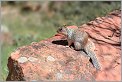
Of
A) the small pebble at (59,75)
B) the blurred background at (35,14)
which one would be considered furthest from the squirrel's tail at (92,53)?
the blurred background at (35,14)

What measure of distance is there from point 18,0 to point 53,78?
1234 centimetres

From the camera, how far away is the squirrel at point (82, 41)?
23.5ft

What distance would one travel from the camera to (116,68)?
7.13 metres

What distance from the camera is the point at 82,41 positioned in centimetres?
746

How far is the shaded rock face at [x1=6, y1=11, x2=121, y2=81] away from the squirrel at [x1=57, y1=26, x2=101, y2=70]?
0.08 meters

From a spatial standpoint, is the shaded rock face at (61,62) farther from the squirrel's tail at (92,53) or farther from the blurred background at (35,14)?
the blurred background at (35,14)

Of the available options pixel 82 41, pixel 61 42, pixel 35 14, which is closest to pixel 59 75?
pixel 82 41

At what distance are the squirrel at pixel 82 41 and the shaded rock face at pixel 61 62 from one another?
0.08 meters

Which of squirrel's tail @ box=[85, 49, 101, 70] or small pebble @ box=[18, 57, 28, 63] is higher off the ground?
small pebble @ box=[18, 57, 28, 63]

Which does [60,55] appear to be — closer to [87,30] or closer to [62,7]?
[87,30]

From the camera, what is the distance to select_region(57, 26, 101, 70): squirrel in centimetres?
715

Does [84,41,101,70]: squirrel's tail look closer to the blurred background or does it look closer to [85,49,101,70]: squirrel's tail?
[85,49,101,70]: squirrel's tail

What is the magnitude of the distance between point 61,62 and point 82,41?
0.72m

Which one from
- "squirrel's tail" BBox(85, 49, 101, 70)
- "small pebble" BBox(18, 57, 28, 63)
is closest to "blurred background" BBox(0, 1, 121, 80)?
"squirrel's tail" BBox(85, 49, 101, 70)
